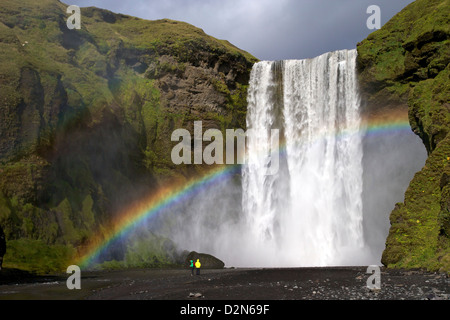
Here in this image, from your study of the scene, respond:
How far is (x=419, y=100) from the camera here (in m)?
38.5

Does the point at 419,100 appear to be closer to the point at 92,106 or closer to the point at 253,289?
the point at 253,289

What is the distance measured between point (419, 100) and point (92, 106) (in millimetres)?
31591

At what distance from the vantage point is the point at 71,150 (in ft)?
143

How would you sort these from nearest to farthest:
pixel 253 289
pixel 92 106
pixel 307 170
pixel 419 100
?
pixel 253 289 < pixel 419 100 < pixel 92 106 < pixel 307 170

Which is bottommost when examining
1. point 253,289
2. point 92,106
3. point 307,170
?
point 253,289

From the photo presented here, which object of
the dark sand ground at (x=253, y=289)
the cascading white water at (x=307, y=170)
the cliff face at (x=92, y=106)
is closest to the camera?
the dark sand ground at (x=253, y=289)

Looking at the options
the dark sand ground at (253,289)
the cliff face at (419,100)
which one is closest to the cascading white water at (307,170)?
the cliff face at (419,100)

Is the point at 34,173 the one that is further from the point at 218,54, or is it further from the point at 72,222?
the point at 218,54

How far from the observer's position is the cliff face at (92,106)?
127ft

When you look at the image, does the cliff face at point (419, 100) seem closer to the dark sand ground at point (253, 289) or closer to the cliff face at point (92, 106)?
the dark sand ground at point (253, 289)

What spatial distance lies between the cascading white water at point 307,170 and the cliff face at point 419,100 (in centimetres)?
290

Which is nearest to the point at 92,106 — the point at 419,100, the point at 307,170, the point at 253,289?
the point at 307,170

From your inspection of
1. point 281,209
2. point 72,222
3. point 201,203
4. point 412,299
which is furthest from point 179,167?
point 412,299

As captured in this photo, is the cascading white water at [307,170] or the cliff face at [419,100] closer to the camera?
the cliff face at [419,100]
